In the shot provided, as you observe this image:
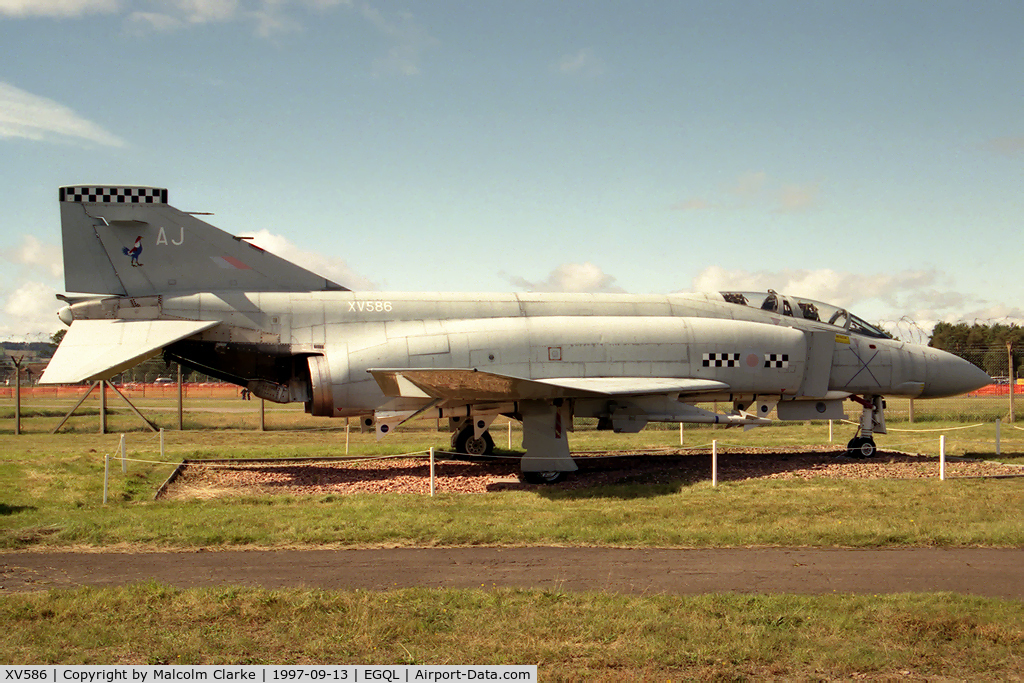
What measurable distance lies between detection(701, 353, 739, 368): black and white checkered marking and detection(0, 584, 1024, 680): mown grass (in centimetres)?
887

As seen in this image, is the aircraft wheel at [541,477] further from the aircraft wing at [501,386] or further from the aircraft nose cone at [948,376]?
the aircraft nose cone at [948,376]

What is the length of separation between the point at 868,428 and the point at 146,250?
15620 millimetres

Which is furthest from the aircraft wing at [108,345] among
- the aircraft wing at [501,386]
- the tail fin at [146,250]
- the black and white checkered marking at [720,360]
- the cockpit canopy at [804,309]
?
the cockpit canopy at [804,309]

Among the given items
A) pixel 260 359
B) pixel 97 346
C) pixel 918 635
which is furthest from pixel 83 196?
pixel 918 635

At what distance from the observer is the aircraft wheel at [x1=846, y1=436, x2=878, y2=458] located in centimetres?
1691

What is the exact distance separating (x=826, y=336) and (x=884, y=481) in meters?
4.05

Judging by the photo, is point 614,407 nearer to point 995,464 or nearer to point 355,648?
point 995,464

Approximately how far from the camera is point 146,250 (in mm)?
15031

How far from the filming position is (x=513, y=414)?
15688 millimetres

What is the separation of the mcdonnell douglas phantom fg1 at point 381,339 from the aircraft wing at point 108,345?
0.04 m

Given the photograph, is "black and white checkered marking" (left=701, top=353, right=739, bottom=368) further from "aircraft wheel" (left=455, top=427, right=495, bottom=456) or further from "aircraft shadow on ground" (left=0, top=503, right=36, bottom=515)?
"aircraft shadow on ground" (left=0, top=503, right=36, bottom=515)

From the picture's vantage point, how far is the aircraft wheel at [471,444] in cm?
1782
